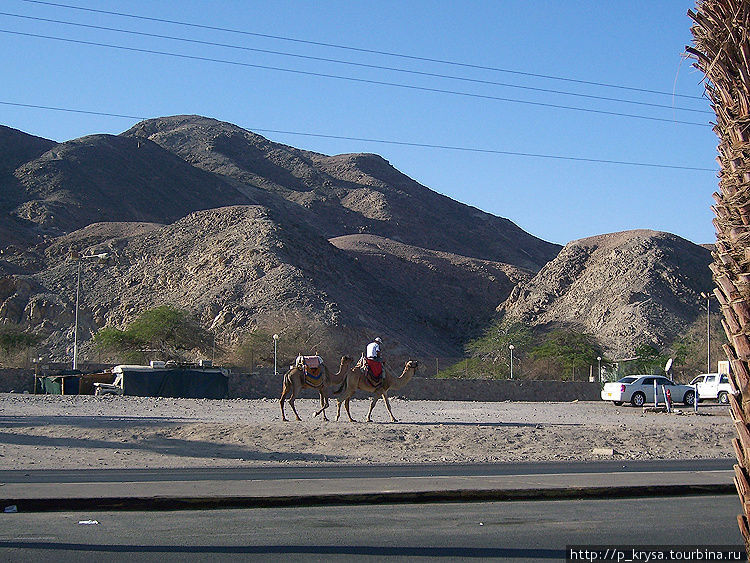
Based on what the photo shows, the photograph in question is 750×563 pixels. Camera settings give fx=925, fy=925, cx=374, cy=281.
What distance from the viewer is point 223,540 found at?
10.4 metres

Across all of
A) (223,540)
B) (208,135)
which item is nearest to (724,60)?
(223,540)

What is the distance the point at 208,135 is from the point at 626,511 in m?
183

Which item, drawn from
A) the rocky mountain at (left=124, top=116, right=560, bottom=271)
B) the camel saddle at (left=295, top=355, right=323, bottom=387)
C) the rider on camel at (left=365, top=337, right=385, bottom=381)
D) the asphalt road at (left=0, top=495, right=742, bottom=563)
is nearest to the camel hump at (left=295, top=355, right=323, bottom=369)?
the camel saddle at (left=295, top=355, right=323, bottom=387)

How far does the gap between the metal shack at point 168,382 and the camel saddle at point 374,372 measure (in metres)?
19.8

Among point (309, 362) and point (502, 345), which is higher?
point (502, 345)

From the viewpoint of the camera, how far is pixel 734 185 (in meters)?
4.80

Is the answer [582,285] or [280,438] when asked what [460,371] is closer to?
[582,285]

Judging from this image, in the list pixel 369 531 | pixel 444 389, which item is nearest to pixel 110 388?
pixel 444 389

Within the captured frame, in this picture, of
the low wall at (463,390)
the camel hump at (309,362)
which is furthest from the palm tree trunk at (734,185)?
the low wall at (463,390)

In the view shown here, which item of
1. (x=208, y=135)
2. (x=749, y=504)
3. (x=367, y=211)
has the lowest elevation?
(x=749, y=504)

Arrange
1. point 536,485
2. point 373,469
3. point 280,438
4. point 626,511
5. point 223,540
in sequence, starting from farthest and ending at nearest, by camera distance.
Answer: point 280,438, point 373,469, point 536,485, point 626,511, point 223,540

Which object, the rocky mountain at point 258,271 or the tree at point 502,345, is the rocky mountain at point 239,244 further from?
the tree at point 502,345

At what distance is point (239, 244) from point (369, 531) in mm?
76008

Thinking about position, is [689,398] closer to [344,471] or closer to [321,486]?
[344,471]
